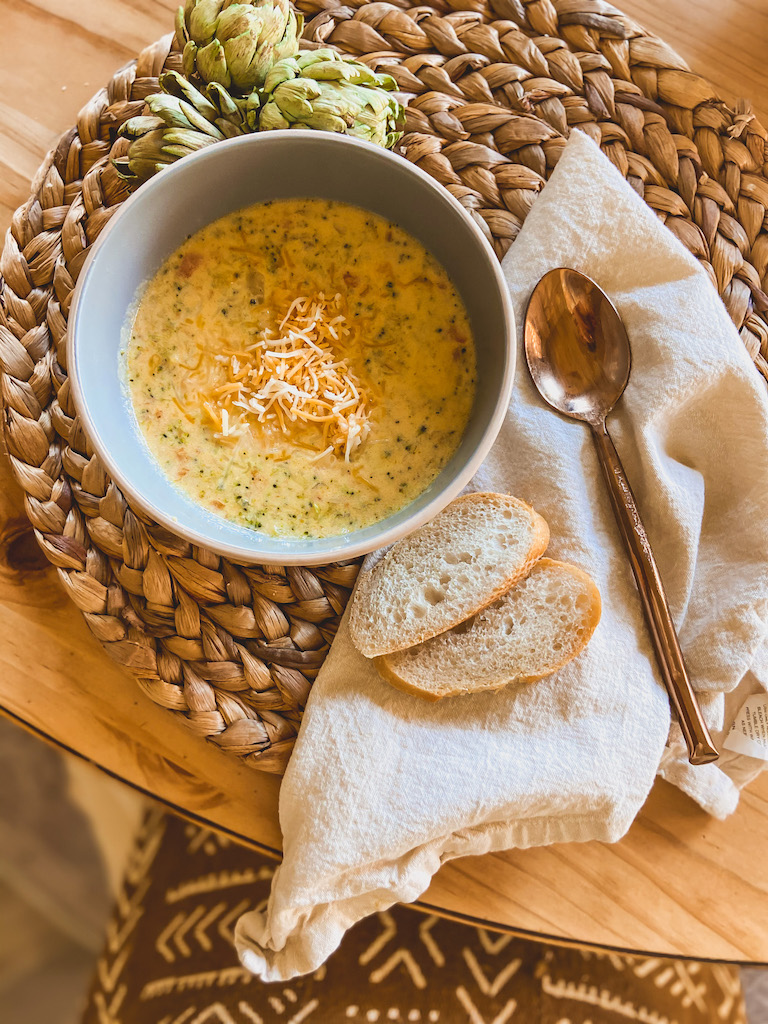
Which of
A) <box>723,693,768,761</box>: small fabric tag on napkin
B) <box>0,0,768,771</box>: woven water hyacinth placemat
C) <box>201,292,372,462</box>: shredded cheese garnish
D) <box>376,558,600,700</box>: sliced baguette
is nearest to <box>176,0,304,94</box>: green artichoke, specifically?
<box>0,0,768,771</box>: woven water hyacinth placemat

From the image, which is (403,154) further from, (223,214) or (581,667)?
(581,667)

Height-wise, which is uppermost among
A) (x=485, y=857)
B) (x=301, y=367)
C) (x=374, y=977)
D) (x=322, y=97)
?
(x=322, y=97)

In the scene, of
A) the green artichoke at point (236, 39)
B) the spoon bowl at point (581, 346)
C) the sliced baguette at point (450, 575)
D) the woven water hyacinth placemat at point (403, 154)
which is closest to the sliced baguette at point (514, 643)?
the sliced baguette at point (450, 575)

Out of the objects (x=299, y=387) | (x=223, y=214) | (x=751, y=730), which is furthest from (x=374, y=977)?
(x=223, y=214)

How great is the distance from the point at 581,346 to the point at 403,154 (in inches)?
16.2

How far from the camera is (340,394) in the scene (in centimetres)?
117

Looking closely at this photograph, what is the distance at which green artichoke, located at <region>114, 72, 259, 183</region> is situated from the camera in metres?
1.14

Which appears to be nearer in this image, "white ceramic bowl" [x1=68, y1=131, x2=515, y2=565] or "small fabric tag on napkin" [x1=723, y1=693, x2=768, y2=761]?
"white ceramic bowl" [x1=68, y1=131, x2=515, y2=565]

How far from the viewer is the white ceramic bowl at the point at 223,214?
108 cm

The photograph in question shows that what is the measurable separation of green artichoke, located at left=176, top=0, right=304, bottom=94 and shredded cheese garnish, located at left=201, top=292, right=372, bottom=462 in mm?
315

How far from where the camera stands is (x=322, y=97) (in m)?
1.16

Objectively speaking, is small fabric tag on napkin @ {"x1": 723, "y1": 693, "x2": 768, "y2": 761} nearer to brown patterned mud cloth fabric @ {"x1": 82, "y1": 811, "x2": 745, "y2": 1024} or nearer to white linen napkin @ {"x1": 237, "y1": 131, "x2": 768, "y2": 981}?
white linen napkin @ {"x1": 237, "y1": 131, "x2": 768, "y2": 981}

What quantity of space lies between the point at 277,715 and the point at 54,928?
5.16 feet

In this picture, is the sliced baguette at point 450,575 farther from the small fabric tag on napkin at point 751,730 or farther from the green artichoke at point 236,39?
the green artichoke at point 236,39
